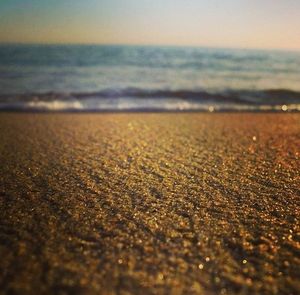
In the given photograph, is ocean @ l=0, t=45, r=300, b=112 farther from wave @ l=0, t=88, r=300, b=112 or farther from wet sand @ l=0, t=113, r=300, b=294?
wet sand @ l=0, t=113, r=300, b=294

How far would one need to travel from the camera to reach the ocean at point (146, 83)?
6.29 m

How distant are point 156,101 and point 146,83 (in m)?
3.30

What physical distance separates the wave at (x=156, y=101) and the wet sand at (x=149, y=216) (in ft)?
8.47

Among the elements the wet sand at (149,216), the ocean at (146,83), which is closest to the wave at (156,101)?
the ocean at (146,83)

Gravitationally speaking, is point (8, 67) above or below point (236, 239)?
above

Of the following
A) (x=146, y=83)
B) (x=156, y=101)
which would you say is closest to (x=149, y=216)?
(x=156, y=101)

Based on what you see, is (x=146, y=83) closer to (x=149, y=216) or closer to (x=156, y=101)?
(x=156, y=101)

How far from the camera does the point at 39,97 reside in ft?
22.0

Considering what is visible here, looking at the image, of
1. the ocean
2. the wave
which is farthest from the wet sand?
the ocean

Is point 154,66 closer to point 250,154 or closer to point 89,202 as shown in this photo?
point 250,154

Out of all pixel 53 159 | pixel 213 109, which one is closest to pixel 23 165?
pixel 53 159

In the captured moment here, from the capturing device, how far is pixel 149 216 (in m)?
1.61

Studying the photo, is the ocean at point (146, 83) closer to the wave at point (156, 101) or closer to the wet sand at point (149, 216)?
the wave at point (156, 101)

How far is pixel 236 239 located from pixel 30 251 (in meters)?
0.84
